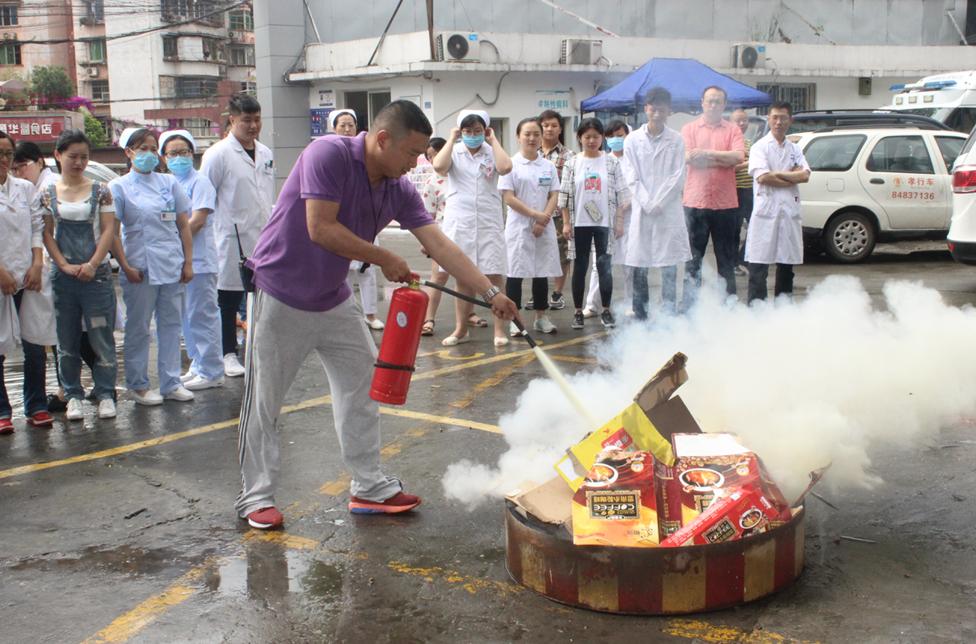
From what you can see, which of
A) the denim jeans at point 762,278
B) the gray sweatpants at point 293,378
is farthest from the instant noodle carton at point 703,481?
the denim jeans at point 762,278

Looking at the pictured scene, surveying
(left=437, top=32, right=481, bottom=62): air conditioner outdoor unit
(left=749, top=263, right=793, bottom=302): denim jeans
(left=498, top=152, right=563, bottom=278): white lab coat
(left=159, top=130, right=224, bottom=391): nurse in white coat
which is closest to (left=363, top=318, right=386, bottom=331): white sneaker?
(left=498, top=152, right=563, bottom=278): white lab coat

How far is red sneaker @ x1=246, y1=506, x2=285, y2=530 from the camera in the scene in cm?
429

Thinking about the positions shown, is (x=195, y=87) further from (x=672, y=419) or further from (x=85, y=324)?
(x=672, y=419)

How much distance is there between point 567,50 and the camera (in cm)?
2184

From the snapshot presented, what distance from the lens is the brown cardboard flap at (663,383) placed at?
151 inches

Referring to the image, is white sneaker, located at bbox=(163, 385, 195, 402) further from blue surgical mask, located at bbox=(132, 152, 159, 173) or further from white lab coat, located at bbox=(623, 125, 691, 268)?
white lab coat, located at bbox=(623, 125, 691, 268)

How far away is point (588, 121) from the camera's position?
28.3 feet

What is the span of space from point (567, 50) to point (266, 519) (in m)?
19.2

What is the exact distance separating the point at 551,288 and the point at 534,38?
39.1 ft

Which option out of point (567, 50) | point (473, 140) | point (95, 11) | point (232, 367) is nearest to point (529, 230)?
point (473, 140)

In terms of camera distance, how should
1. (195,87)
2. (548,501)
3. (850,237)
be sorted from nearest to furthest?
(548,501)
(850,237)
(195,87)

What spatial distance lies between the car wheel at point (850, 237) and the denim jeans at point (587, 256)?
5265 mm

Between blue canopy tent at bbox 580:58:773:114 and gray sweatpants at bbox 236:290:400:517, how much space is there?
10.8 m

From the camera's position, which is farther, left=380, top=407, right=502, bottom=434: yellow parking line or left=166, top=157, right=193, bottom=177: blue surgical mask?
left=166, top=157, right=193, bottom=177: blue surgical mask
